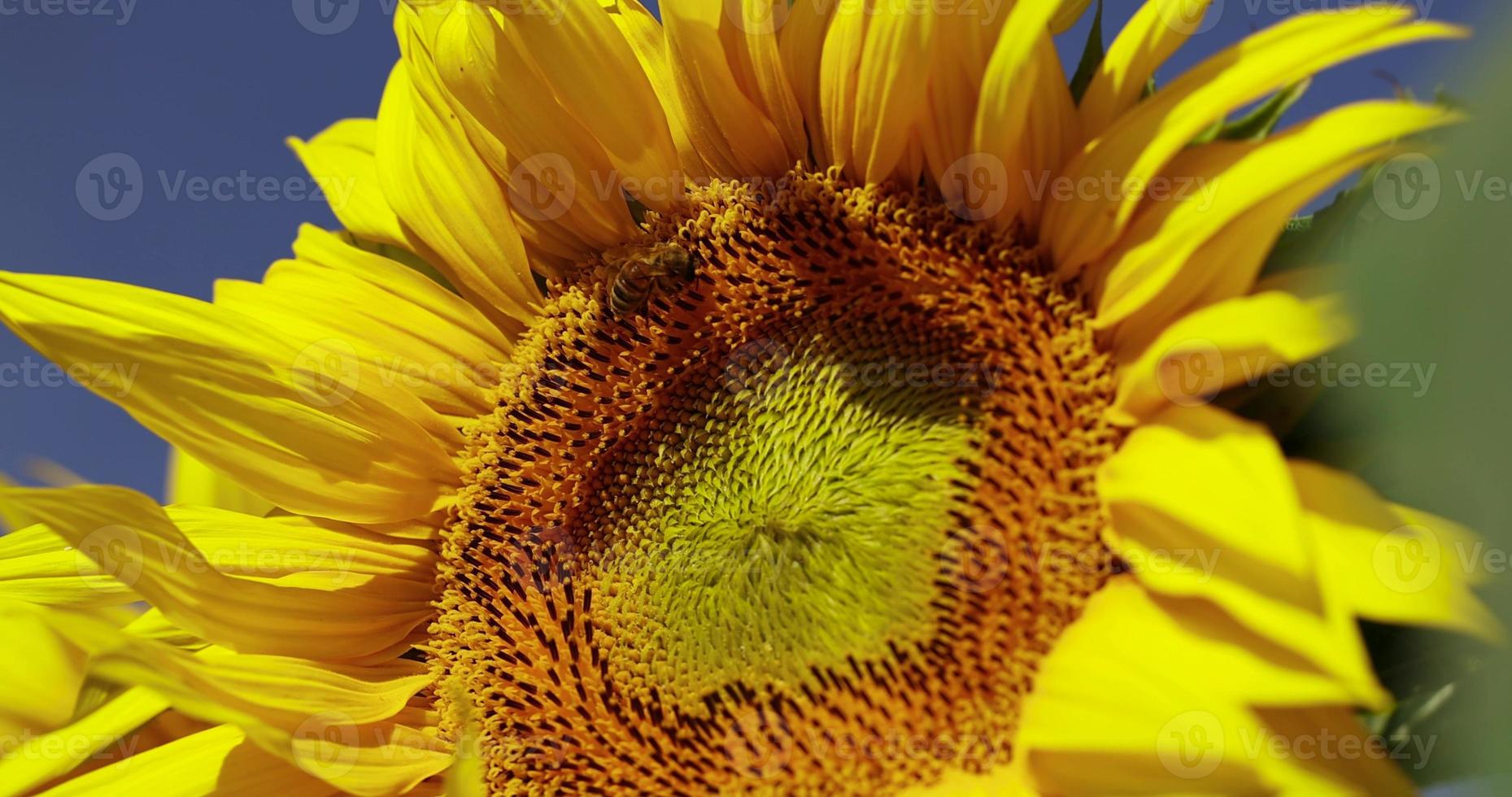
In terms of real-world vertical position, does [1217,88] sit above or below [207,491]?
below

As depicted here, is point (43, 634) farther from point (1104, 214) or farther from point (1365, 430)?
point (1365, 430)

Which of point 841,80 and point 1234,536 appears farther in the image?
point 841,80

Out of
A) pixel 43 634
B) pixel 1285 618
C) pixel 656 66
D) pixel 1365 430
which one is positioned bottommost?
pixel 1285 618

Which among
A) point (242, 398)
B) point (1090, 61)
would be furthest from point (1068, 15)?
point (242, 398)

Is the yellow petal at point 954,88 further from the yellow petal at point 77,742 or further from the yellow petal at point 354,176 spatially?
the yellow petal at point 77,742

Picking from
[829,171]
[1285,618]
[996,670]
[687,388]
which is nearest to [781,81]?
[829,171]

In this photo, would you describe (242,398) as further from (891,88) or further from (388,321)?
(891,88)
